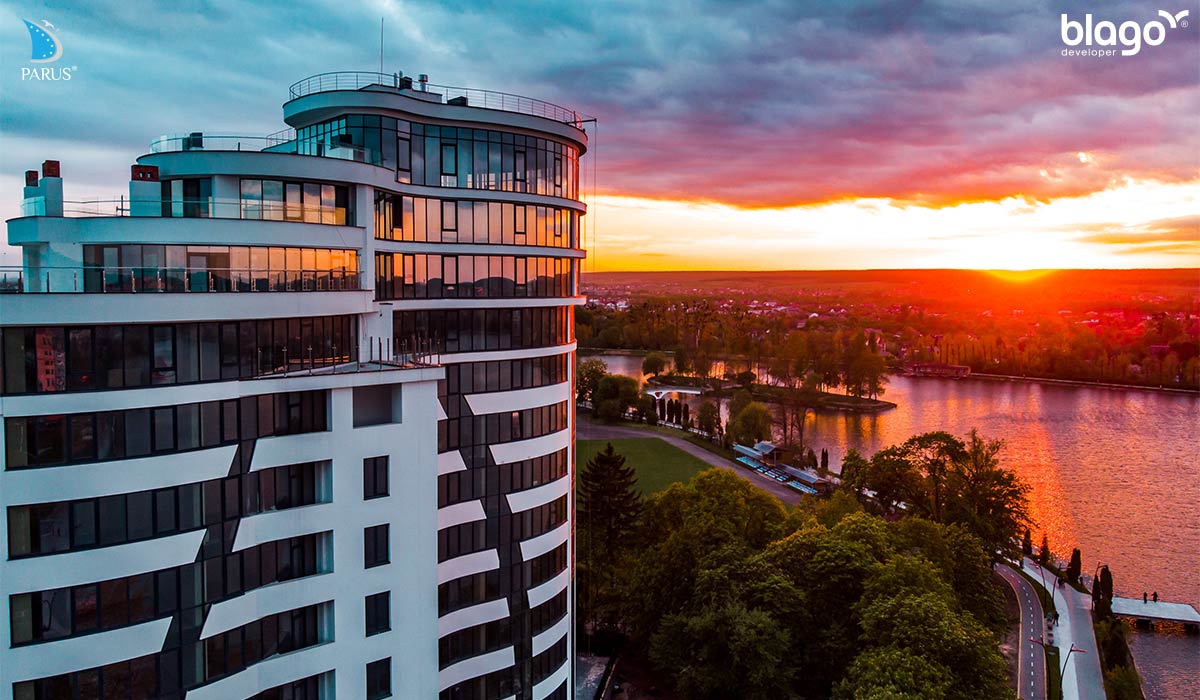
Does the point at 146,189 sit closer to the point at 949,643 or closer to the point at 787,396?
the point at 949,643

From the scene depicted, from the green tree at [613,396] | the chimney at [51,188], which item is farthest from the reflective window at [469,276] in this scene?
the green tree at [613,396]

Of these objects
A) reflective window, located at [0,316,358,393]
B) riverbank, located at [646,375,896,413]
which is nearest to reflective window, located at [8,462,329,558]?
reflective window, located at [0,316,358,393]

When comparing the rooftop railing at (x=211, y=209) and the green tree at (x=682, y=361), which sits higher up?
the rooftop railing at (x=211, y=209)

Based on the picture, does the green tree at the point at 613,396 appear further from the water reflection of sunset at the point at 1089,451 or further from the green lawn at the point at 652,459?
the water reflection of sunset at the point at 1089,451

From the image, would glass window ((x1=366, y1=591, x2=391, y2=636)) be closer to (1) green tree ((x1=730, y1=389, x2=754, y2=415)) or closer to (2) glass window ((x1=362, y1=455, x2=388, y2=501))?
(2) glass window ((x1=362, y1=455, x2=388, y2=501))

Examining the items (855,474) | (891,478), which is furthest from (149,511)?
(855,474)
